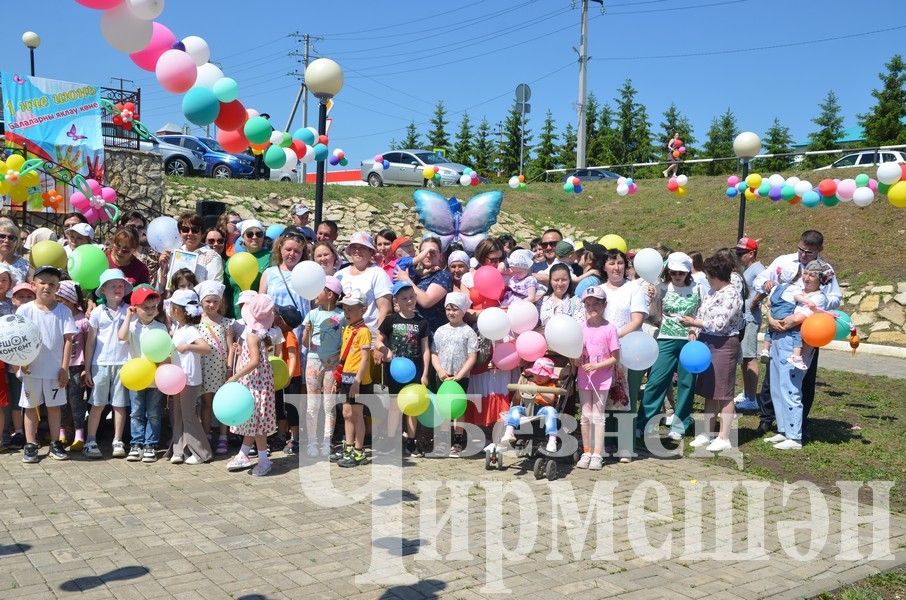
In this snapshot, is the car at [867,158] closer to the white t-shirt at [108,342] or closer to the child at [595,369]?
the child at [595,369]

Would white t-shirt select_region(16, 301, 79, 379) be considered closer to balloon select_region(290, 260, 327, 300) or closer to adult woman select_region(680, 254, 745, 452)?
balloon select_region(290, 260, 327, 300)

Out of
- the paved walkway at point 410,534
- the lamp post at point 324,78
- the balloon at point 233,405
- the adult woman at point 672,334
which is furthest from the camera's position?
the adult woman at point 672,334

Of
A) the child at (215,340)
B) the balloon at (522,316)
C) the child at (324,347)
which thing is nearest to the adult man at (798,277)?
the balloon at (522,316)

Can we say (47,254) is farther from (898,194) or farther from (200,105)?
(898,194)

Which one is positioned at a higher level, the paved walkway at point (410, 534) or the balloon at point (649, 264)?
the balloon at point (649, 264)

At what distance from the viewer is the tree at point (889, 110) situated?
31084mm

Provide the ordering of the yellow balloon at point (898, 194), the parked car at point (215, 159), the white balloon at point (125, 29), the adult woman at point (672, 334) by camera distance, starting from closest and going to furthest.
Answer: the white balloon at point (125, 29), the adult woman at point (672, 334), the yellow balloon at point (898, 194), the parked car at point (215, 159)

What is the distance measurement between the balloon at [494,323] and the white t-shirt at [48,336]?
11.0ft

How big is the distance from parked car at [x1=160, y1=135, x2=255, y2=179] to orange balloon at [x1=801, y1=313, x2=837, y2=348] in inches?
754

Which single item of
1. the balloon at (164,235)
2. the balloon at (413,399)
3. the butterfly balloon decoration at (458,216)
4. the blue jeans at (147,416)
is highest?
the butterfly balloon decoration at (458,216)

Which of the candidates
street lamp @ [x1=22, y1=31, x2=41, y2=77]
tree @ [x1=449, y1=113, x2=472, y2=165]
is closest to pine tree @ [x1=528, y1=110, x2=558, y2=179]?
tree @ [x1=449, y1=113, x2=472, y2=165]

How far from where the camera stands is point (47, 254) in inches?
278

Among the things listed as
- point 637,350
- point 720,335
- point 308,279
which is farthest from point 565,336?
point 308,279

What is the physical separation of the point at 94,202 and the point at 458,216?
6.73 m
